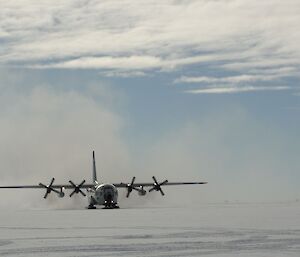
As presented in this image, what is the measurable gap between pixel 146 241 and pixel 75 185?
92948 mm

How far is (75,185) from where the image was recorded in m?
127

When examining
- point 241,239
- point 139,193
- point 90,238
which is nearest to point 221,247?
point 241,239

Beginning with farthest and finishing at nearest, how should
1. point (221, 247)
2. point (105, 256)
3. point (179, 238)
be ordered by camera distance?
1. point (179, 238)
2. point (221, 247)
3. point (105, 256)

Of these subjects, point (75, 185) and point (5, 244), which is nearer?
point (5, 244)

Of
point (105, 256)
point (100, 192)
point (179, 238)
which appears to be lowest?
point (105, 256)

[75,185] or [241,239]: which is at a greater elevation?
[75,185]

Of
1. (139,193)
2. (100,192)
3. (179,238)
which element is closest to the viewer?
(179,238)

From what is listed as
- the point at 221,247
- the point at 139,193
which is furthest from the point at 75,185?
the point at 221,247

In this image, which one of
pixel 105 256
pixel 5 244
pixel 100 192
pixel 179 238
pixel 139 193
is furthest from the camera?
pixel 139 193

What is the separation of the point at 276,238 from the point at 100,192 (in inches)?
3052

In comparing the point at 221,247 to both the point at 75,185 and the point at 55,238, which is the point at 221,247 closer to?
the point at 55,238

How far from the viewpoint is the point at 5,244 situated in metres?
34.9

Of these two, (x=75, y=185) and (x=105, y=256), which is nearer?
(x=105, y=256)

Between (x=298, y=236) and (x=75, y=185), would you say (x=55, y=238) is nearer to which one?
(x=298, y=236)
